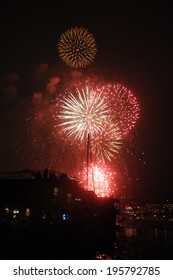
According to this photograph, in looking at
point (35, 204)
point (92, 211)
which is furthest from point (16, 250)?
point (92, 211)

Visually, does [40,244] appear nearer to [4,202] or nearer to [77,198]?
[4,202]

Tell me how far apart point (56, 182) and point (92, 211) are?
69.1 ft

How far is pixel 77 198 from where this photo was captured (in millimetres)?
65562

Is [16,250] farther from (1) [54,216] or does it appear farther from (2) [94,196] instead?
(2) [94,196]

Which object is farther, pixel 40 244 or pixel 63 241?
pixel 63 241

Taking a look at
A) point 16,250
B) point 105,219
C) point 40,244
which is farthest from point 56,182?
point 105,219

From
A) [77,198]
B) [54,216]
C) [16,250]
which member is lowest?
[16,250]

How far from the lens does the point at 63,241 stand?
155 ft

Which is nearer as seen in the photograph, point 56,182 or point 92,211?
point 56,182

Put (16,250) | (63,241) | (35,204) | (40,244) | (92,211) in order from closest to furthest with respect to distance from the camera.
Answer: (16,250), (40,244), (63,241), (35,204), (92,211)
